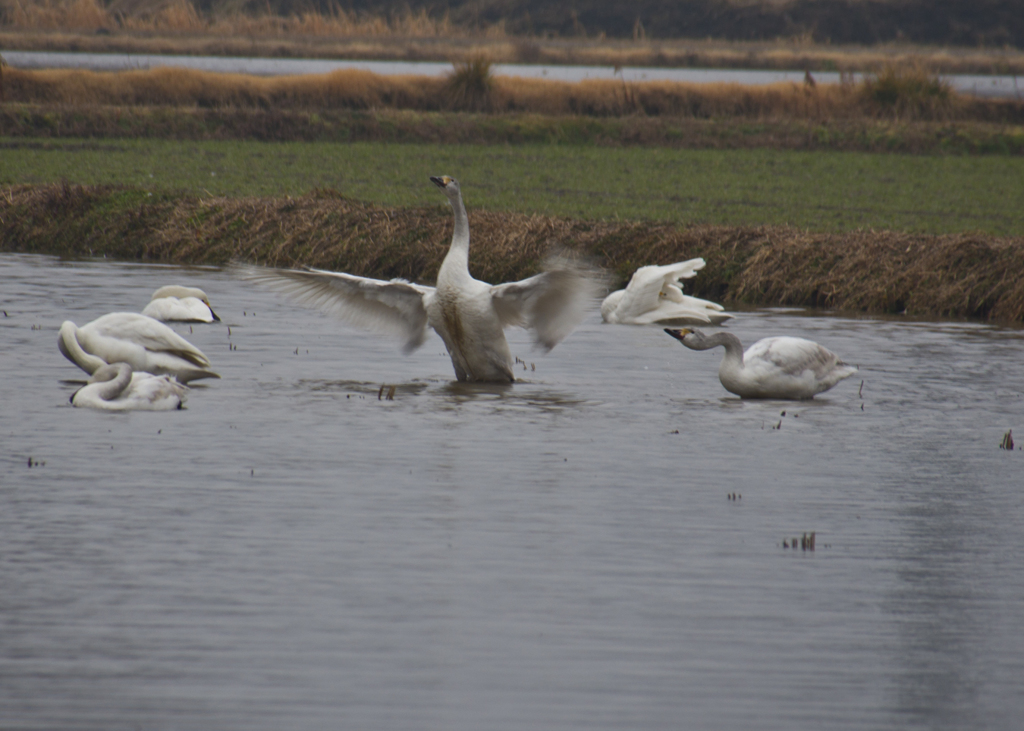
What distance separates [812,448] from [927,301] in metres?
8.72

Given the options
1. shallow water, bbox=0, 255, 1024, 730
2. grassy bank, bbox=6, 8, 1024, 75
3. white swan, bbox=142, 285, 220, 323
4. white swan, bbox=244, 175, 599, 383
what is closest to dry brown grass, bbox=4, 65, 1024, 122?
grassy bank, bbox=6, 8, 1024, 75

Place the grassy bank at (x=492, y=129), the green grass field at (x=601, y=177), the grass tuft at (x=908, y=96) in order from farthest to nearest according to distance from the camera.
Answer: the grass tuft at (x=908, y=96), the grassy bank at (x=492, y=129), the green grass field at (x=601, y=177)

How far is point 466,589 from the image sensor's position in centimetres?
664

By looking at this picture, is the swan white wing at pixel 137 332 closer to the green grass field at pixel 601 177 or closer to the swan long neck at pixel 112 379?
the swan long neck at pixel 112 379

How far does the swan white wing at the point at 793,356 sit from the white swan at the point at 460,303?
1313 mm

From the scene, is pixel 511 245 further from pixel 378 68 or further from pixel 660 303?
pixel 378 68

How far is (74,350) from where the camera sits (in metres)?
11.1

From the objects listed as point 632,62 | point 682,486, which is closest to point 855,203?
point 682,486

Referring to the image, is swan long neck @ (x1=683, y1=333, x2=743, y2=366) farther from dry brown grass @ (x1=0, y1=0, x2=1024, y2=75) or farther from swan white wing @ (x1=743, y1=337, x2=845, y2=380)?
dry brown grass @ (x1=0, y1=0, x2=1024, y2=75)

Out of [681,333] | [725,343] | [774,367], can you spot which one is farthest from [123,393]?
[774,367]

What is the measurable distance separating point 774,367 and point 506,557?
4.92 m

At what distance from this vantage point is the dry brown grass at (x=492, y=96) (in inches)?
1666

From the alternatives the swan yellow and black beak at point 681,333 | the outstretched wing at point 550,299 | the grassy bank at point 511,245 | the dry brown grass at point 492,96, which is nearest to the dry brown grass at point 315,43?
the dry brown grass at point 492,96

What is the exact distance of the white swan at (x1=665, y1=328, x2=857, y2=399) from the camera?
11.6 metres
